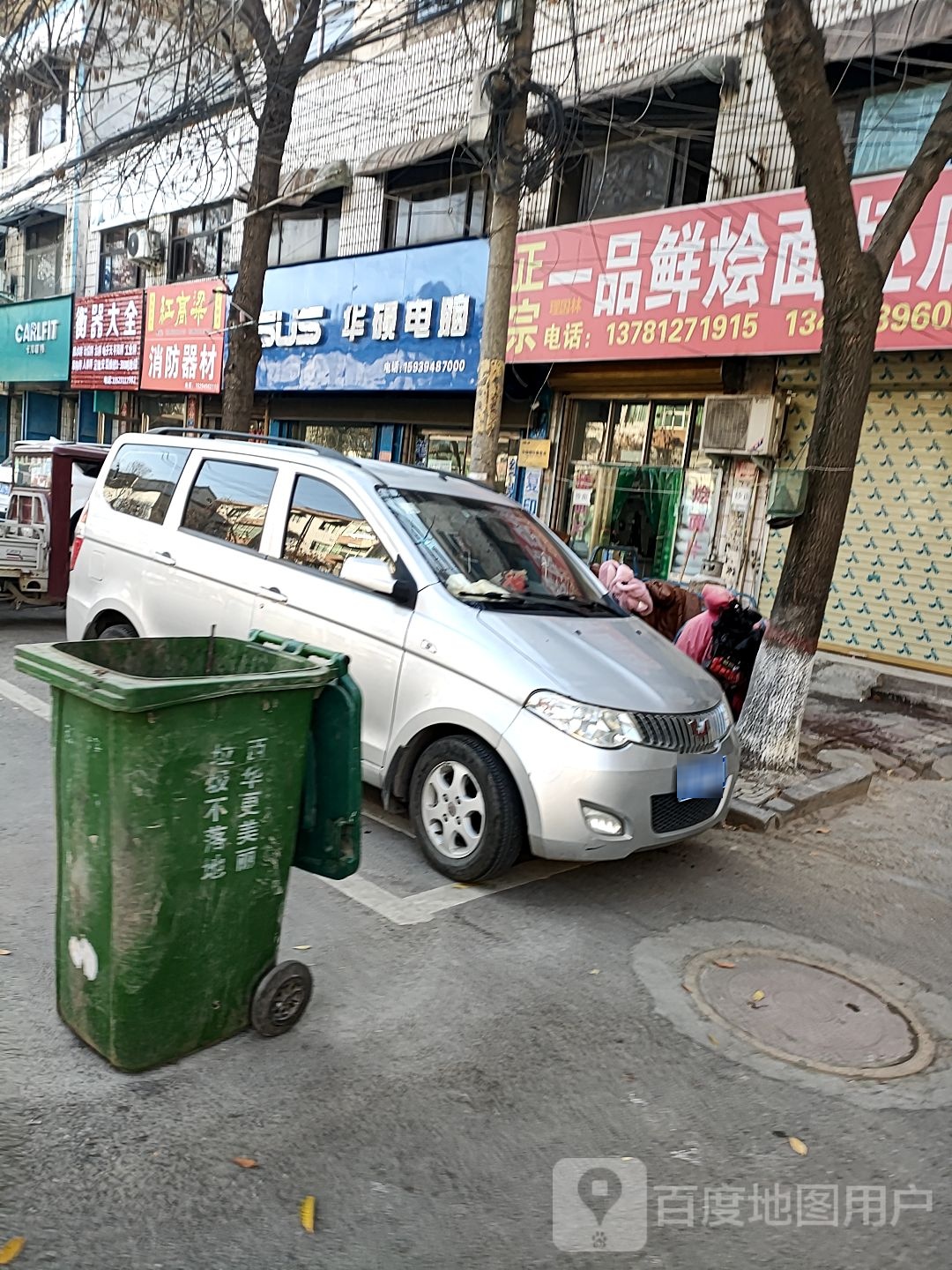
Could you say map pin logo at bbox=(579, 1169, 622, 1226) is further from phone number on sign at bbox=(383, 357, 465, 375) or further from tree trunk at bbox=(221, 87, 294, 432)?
phone number on sign at bbox=(383, 357, 465, 375)

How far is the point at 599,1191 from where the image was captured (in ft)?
8.11

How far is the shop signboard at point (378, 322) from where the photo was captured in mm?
11805

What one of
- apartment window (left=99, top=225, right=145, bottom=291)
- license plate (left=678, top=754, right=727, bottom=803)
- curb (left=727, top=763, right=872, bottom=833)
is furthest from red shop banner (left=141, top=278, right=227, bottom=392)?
license plate (left=678, top=754, right=727, bottom=803)

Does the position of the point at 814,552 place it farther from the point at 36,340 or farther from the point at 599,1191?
the point at 36,340

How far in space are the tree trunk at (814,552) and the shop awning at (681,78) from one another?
18.1ft

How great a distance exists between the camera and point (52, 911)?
3650 millimetres

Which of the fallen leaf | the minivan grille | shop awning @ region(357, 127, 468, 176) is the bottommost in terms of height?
the fallen leaf

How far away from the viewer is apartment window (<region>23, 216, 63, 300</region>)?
73.4ft

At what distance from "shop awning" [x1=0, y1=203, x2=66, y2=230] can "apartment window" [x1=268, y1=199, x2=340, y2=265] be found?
7.41 m

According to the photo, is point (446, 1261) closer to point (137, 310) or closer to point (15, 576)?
point (15, 576)

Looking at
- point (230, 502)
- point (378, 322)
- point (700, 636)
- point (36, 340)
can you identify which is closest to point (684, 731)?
point (700, 636)

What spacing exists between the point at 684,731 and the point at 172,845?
245 centimetres

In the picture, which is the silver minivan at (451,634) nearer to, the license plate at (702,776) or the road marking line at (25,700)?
the license plate at (702,776)

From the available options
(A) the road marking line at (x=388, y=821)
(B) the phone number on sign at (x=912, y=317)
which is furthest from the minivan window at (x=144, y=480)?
(B) the phone number on sign at (x=912, y=317)
